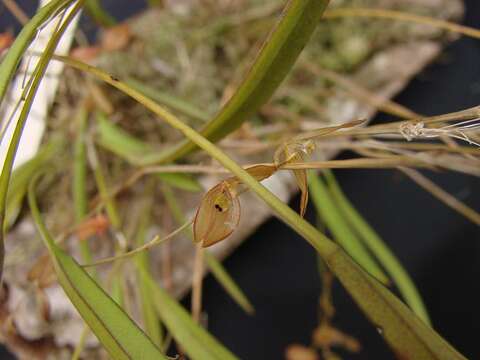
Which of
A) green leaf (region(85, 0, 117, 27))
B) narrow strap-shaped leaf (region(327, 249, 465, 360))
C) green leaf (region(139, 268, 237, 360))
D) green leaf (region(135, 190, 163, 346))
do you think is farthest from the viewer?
green leaf (region(85, 0, 117, 27))

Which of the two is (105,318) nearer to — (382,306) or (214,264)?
(382,306)

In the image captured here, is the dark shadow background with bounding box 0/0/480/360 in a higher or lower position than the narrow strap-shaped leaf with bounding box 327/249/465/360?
lower

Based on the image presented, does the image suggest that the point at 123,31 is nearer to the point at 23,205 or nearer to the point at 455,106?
the point at 23,205

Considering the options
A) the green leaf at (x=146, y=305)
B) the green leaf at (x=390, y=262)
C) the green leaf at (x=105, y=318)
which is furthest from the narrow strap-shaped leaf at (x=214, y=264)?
the green leaf at (x=105, y=318)

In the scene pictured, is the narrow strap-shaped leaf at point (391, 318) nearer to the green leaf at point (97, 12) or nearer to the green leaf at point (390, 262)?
the green leaf at point (390, 262)

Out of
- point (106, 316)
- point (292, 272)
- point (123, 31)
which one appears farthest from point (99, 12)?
point (106, 316)

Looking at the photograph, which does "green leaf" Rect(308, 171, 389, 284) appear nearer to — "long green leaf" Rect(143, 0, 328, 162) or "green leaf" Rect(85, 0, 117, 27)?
"long green leaf" Rect(143, 0, 328, 162)

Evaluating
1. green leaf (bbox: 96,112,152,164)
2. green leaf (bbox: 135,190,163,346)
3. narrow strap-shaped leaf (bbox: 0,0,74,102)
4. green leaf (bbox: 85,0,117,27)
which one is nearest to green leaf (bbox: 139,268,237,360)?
green leaf (bbox: 135,190,163,346)
